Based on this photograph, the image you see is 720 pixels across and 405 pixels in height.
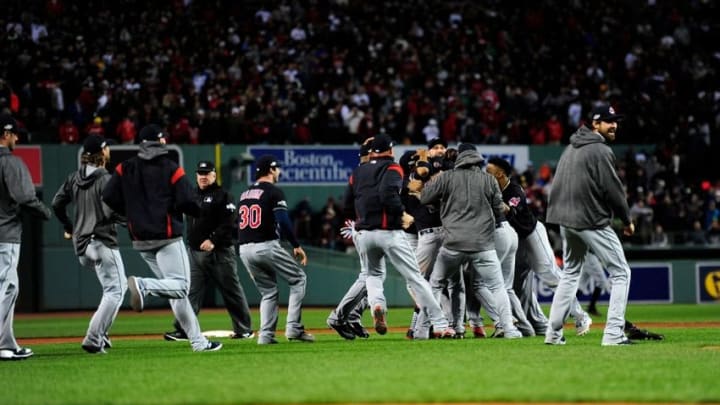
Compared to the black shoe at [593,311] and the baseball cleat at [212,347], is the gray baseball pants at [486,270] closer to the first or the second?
the baseball cleat at [212,347]

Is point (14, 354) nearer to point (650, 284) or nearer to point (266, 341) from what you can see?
point (266, 341)

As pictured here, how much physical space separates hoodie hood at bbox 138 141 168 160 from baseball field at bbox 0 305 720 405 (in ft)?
6.82

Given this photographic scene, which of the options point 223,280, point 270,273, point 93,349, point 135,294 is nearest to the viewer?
point 135,294

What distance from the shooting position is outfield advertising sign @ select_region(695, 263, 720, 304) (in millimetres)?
27547

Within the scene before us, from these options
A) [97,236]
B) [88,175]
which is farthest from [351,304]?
[88,175]

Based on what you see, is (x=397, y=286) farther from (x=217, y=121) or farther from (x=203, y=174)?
(x=203, y=174)

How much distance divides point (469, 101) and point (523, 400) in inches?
979

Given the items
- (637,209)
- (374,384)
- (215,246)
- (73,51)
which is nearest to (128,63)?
(73,51)

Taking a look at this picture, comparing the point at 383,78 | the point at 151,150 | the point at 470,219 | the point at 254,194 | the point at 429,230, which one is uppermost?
the point at 383,78

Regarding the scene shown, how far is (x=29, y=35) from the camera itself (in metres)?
29.4

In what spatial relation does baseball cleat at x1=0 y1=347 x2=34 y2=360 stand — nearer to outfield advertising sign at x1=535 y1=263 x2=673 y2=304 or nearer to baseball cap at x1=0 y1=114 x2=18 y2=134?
baseball cap at x1=0 y1=114 x2=18 y2=134

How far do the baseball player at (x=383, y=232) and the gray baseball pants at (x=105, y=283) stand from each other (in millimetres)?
2869

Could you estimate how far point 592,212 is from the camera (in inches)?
467

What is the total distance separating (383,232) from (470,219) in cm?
101
